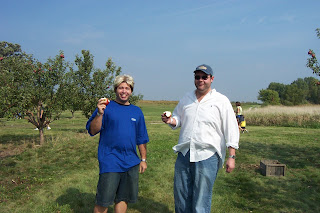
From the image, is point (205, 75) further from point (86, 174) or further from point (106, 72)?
point (106, 72)

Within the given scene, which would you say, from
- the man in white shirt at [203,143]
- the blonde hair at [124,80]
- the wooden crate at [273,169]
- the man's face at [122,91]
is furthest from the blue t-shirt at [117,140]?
the wooden crate at [273,169]

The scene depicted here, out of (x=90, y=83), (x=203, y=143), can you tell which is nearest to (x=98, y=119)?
(x=203, y=143)

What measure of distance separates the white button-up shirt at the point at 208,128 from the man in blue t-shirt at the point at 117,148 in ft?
2.28

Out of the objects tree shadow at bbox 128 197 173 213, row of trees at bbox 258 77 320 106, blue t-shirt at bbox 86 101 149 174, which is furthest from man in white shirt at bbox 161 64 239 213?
row of trees at bbox 258 77 320 106

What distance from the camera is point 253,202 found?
602 cm

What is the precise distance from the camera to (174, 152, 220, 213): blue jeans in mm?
3516

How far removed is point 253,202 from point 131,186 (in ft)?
11.4

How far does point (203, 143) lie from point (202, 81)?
0.84 metres

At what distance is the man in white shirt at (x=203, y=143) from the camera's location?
3.53 metres

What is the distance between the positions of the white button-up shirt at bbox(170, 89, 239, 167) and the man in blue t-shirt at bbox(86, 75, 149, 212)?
696mm

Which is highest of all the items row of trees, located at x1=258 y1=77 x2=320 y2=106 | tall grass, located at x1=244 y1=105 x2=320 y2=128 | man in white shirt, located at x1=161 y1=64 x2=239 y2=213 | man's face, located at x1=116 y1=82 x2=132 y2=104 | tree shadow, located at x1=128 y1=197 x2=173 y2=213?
row of trees, located at x1=258 y1=77 x2=320 y2=106

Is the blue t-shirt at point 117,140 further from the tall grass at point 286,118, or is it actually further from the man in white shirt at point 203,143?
the tall grass at point 286,118

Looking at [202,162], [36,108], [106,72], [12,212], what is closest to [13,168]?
[12,212]

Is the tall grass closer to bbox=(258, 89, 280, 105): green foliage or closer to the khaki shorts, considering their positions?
the khaki shorts
